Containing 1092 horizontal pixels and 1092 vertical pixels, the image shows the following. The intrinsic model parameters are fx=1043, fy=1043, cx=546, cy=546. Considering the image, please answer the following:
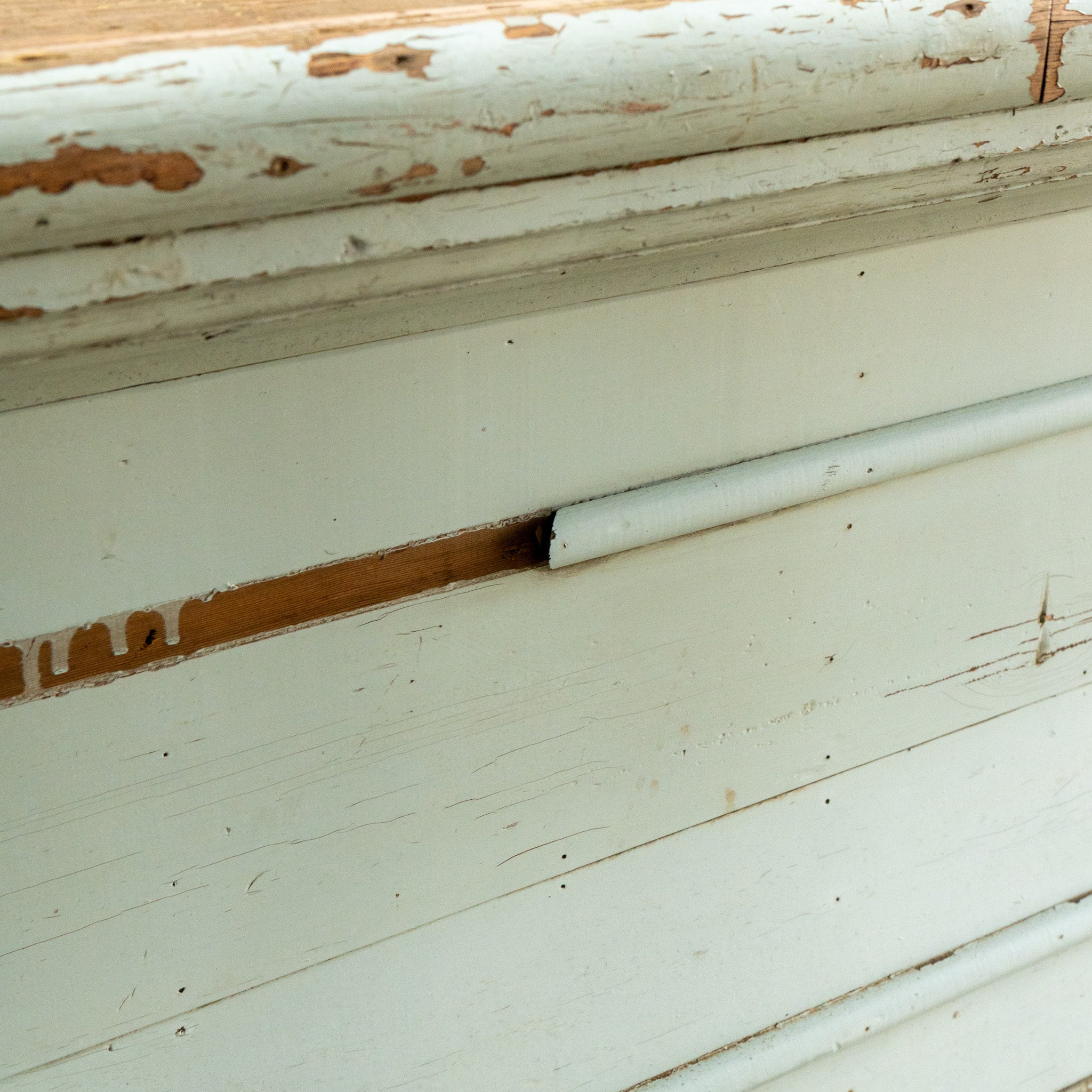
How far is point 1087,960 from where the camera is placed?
112 centimetres

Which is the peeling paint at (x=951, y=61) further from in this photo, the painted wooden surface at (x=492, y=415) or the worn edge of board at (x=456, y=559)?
the worn edge of board at (x=456, y=559)

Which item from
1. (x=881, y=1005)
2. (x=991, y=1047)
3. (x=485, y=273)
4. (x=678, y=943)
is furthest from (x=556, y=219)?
(x=991, y=1047)

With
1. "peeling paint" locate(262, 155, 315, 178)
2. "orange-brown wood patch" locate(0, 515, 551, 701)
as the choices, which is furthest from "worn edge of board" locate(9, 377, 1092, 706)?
"peeling paint" locate(262, 155, 315, 178)

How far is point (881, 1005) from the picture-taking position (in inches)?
37.7

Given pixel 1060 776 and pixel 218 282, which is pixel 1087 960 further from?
pixel 218 282

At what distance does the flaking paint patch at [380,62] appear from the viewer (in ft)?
1.39

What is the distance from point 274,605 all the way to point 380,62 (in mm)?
292

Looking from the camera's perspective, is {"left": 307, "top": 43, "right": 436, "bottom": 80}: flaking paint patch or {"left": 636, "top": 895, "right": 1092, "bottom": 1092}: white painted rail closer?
{"left": 307, "top": 43, "right": 436, "bottom": 80}: flaking paint patch

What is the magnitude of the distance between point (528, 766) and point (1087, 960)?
30.8 inches

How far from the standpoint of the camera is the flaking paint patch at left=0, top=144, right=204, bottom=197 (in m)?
0.38

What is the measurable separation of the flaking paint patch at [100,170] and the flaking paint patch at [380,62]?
67mm

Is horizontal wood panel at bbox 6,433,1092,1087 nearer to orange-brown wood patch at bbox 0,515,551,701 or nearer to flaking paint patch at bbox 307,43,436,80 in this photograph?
orange-brown wood patch at bbox 0,515,551,701

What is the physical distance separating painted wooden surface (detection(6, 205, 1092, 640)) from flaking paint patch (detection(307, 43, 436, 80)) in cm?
16

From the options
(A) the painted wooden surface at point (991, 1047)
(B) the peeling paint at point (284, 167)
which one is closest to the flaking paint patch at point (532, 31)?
(B) the peeling paint at point (284, 167)
